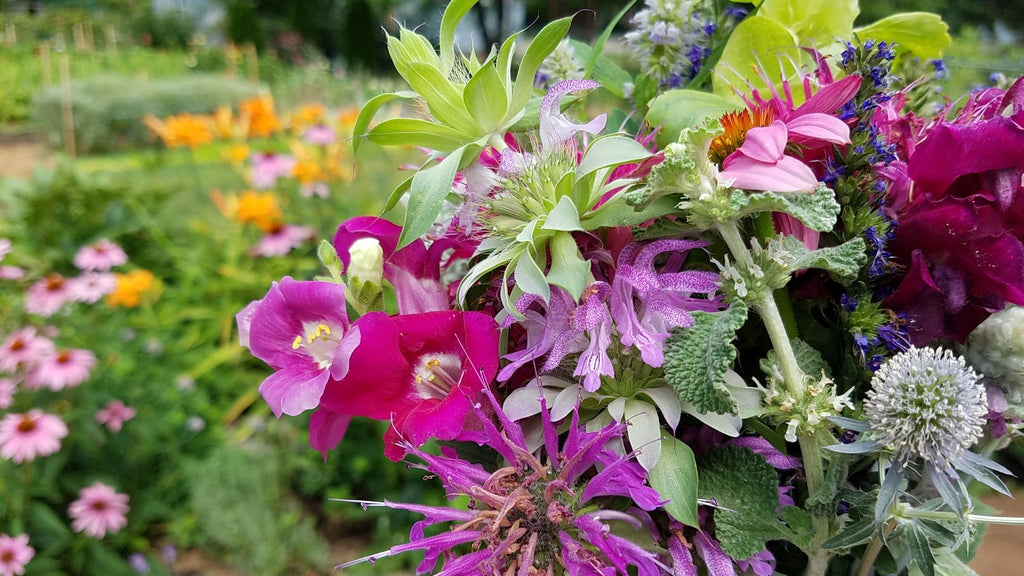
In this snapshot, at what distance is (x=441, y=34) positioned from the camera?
41cm

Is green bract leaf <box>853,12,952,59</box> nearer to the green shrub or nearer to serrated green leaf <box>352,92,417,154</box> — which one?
serrated green leaf <box>352,92,417,154</box>

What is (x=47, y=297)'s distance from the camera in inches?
58.6

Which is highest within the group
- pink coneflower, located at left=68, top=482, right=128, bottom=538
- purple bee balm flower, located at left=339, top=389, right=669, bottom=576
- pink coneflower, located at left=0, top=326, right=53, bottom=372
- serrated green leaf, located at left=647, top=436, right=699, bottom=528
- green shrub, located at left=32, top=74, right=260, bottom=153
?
serrated green leaf, located at left=647, top=436, right=699, bottom=528

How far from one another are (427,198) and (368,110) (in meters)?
0.08

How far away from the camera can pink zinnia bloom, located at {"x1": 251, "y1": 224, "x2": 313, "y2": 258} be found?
194cm

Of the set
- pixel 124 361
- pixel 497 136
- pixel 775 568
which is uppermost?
pixel 497 136

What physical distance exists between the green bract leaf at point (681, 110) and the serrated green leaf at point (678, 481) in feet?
0.57

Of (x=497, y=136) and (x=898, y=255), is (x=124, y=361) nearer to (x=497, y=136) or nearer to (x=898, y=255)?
(x=497, y=136)

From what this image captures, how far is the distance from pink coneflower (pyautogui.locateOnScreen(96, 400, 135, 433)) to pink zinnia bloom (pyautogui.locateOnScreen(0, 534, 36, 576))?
11.5 inches

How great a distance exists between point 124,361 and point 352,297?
1.68m

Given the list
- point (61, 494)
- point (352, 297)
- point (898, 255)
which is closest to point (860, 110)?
point (898, 255)

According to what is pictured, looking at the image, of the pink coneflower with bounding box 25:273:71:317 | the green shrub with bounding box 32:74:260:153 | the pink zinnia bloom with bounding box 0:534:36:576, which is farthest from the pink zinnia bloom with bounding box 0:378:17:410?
the green shrub with bounding box 32:74:260:153

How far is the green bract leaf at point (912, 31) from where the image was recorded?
1.56 feet

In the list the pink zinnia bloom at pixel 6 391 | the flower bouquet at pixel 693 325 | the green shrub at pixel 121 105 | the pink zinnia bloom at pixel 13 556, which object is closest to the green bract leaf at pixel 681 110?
the flower bouquet at pixel 693 325
